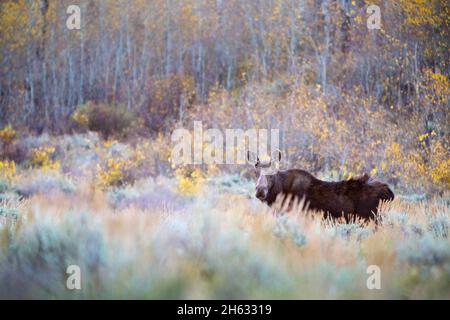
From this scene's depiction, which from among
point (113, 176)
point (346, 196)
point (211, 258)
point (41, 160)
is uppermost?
point (211, 258)

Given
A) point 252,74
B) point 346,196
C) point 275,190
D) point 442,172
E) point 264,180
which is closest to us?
point 346,196

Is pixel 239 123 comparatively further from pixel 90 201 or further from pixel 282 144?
pixel 90 201

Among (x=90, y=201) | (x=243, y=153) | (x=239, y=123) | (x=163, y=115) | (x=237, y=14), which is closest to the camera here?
(x=90, y=201)

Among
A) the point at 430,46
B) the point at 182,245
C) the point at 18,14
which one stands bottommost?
the point at 182,245

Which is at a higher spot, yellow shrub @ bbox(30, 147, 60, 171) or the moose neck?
the moose neck

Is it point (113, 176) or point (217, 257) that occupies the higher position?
point (217, 257)

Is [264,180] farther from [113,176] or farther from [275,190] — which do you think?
[113,176]

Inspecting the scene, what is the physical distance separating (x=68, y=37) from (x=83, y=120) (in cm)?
632

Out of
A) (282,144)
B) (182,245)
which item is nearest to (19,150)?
(282,144)

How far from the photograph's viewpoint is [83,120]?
2436 cm

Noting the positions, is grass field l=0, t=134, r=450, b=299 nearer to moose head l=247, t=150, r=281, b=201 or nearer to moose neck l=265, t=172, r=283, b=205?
moose head l=247, t=150, r=281, b=201

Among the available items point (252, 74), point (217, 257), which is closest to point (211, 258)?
point (217, 257)

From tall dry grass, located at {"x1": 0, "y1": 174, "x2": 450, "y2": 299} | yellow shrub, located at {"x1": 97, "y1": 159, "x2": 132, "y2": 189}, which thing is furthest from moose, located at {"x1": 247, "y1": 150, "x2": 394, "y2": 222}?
yellow shrub, located at {"x1": 97, "y1": 159, "x2": 132, "y2": 189}

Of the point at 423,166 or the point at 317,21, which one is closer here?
the point at 423,166
